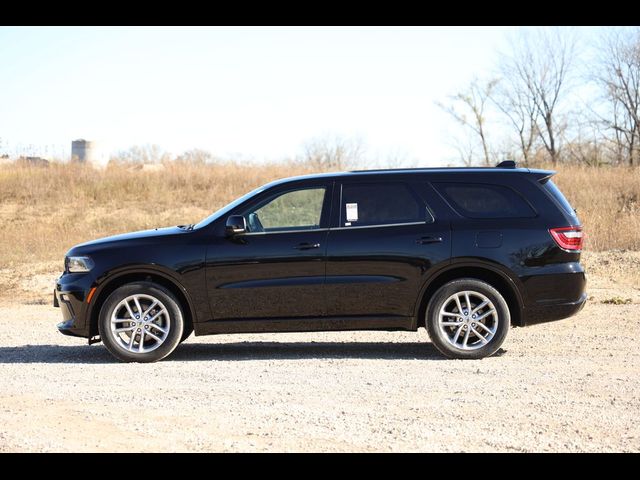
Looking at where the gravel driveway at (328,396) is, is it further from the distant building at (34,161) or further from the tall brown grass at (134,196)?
the distant building at (34,161)

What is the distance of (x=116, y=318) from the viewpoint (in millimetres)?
10141

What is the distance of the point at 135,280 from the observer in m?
10.3

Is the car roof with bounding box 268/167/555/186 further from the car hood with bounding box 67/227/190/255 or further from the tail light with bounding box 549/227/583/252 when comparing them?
the car hood with bounding box 67/227/190/255

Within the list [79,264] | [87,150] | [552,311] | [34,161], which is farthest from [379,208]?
[87,150]

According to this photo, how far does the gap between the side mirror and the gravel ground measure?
127 cm

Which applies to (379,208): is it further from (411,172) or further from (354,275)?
(354,275)

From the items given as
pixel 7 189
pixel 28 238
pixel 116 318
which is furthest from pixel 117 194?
pixel 116 318

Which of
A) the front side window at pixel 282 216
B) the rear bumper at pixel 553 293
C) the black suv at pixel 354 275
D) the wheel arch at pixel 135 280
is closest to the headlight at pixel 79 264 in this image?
the black suv at pixel 354 275

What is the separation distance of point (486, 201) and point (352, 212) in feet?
4.39

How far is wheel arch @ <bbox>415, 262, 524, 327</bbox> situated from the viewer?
33.0ft

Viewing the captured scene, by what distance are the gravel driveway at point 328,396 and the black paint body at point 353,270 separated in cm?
46

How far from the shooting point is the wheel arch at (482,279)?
33.0 feet

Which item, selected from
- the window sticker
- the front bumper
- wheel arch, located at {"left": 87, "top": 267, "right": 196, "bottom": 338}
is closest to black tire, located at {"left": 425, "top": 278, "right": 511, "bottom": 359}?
the window sticker

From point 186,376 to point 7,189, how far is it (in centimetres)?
2650
